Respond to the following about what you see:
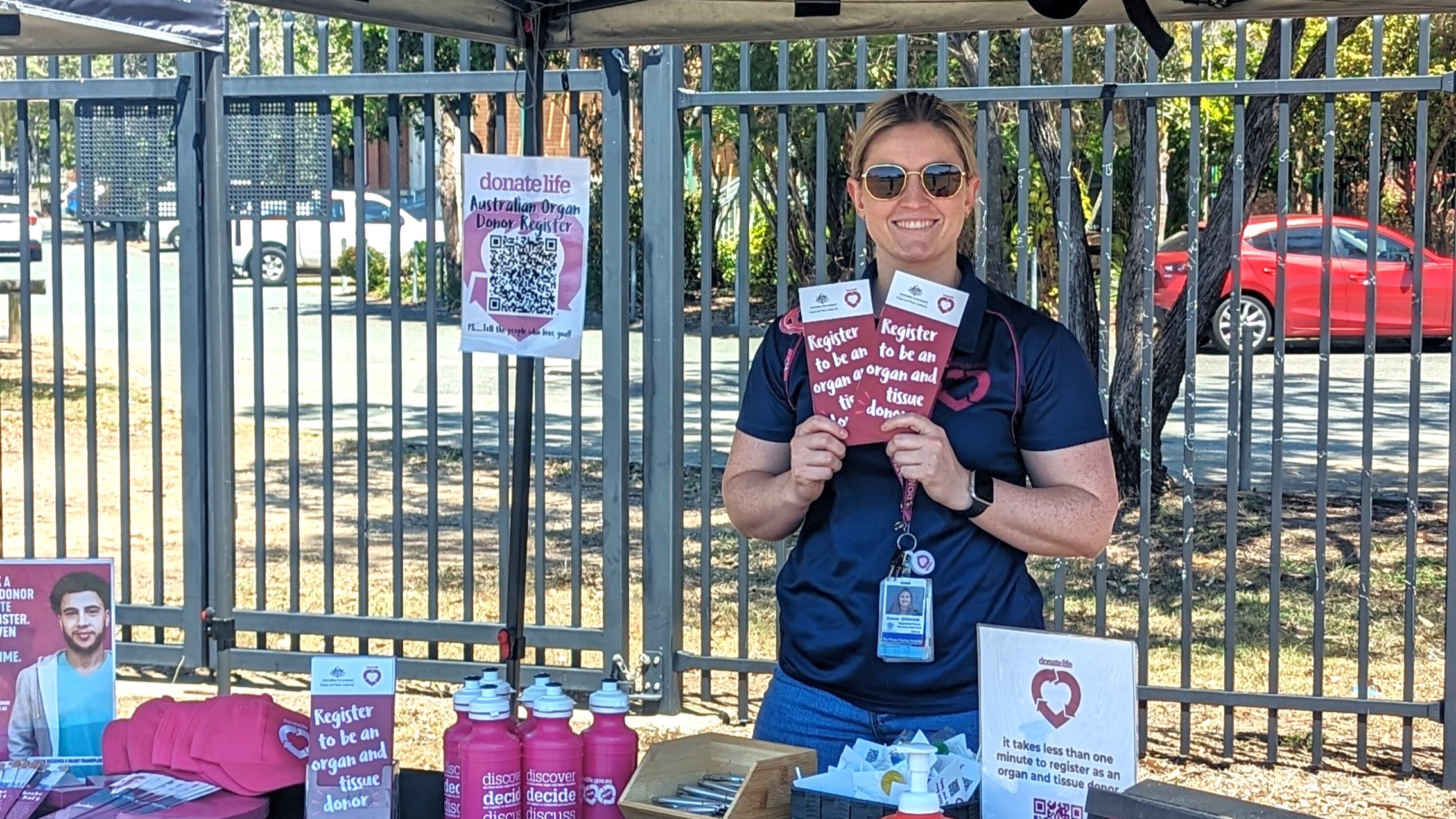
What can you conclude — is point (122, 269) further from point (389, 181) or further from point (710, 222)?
point (710, 222)


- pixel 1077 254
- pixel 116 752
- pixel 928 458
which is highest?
pixel 1077 254

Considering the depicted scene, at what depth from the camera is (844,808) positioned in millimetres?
2100

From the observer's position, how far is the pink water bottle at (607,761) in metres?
2.27

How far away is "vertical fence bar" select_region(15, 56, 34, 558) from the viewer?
591 cm

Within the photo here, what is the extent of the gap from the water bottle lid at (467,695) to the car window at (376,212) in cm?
452

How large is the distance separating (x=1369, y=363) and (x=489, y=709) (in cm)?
382

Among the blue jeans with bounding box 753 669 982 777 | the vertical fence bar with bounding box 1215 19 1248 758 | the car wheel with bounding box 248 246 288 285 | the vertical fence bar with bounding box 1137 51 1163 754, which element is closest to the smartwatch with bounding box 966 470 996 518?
the blue jeans with bounding box 753 669 982 777

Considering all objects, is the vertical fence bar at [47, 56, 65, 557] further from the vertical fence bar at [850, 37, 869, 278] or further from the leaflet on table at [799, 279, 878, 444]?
the leaflet on table at [799, 279, 878, 444]

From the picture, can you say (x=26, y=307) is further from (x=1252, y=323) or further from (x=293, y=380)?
(x=1252, y=323)

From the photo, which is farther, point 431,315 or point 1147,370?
point 431,315

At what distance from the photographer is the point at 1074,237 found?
650cm

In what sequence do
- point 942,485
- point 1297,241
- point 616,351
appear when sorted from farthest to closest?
point 1297,241, point 616,351, point 942,485

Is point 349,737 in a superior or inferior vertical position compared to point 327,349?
inferior

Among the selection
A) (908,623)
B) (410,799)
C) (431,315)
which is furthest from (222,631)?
(908,623)
